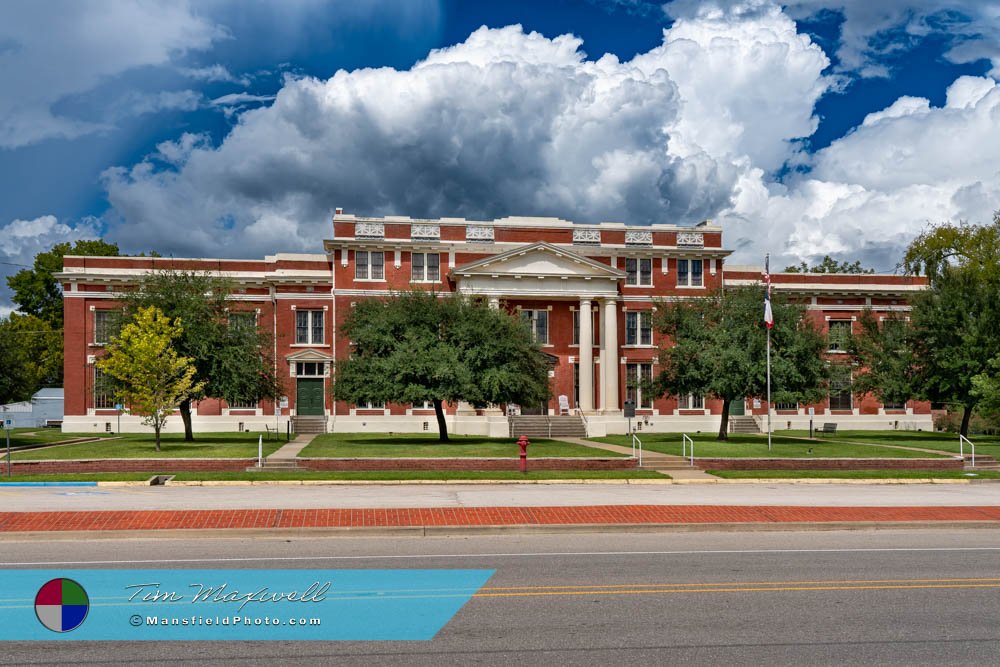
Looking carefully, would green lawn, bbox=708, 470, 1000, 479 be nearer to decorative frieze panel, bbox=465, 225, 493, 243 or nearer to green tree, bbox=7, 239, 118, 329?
decorative frieze panel, bbox=465, 225, 493, 243

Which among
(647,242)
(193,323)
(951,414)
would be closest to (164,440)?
(193,323)

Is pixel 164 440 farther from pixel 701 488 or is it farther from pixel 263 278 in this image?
pixel 701 488

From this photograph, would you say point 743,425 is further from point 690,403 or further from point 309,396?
point 309,396

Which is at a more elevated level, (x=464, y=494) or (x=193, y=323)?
(x=193, y=323)

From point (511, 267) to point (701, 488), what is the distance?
2874 centimetres

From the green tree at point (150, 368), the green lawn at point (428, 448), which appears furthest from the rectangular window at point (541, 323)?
the green tree at point (150, 368)

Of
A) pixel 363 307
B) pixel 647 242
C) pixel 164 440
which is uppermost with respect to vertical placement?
pixel 647 242

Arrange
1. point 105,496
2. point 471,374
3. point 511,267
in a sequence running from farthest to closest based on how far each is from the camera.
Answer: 1. point 511,267
2. point 471,374
3. point 105,496

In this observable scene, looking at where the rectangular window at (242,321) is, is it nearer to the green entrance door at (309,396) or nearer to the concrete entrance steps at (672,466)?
the green entrance door at (309,396)

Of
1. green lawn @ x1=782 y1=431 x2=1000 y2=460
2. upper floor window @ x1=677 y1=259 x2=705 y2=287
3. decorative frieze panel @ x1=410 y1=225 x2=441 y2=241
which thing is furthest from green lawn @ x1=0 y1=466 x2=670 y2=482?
upper floor window @ x1=677 y1=259 x2=705 y2=287

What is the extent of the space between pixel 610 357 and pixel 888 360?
1486cm

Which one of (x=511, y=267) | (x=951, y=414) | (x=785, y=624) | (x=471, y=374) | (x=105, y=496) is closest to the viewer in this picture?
(x=785, y=624)

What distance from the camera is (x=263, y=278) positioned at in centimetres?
5331

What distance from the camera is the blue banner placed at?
29.9 feet
